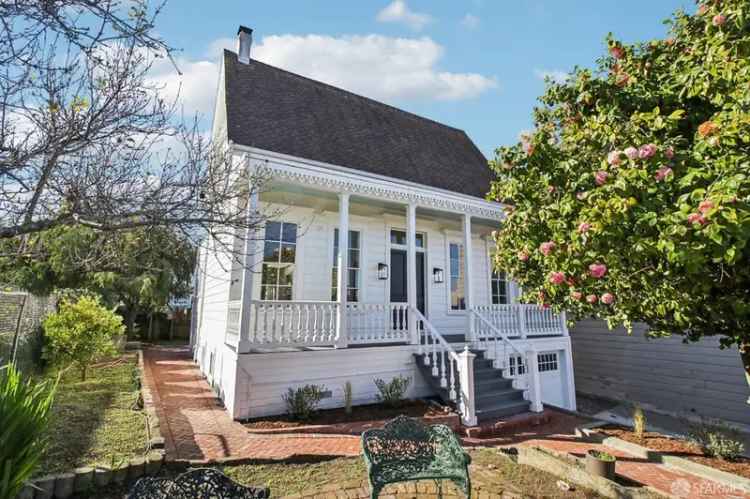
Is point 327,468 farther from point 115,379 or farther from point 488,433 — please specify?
point 115,379

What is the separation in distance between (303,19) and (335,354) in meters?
5.65

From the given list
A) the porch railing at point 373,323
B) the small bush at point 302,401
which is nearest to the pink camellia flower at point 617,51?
the porch railing at point 373,323

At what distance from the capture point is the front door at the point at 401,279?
9594 millimetres

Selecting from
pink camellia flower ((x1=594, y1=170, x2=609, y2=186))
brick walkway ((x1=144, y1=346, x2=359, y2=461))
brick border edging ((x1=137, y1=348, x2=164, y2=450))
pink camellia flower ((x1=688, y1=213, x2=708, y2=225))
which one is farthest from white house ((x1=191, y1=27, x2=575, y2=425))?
pink camellia flower ((x1=688, y1=213, x2=708, y2=225))

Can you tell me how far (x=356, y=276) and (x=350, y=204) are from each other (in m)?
1.82

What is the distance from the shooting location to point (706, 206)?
216 centimetres

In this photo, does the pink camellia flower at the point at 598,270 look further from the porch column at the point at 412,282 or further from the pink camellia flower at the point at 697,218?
the porch column at the point at 412,282

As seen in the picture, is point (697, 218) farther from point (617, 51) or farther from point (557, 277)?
point (617, 51)

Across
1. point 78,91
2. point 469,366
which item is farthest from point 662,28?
point 78,91

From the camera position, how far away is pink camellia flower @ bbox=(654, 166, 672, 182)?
253 cm

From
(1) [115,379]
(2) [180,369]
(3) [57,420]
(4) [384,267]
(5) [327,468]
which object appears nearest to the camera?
(5) [327,468]

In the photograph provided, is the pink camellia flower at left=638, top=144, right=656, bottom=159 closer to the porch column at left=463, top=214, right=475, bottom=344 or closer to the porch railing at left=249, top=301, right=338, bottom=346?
the porch railing at left=249, top=301, right=338, bottom=346

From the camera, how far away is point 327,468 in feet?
13.5

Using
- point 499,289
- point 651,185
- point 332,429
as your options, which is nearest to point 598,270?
point 651,185
